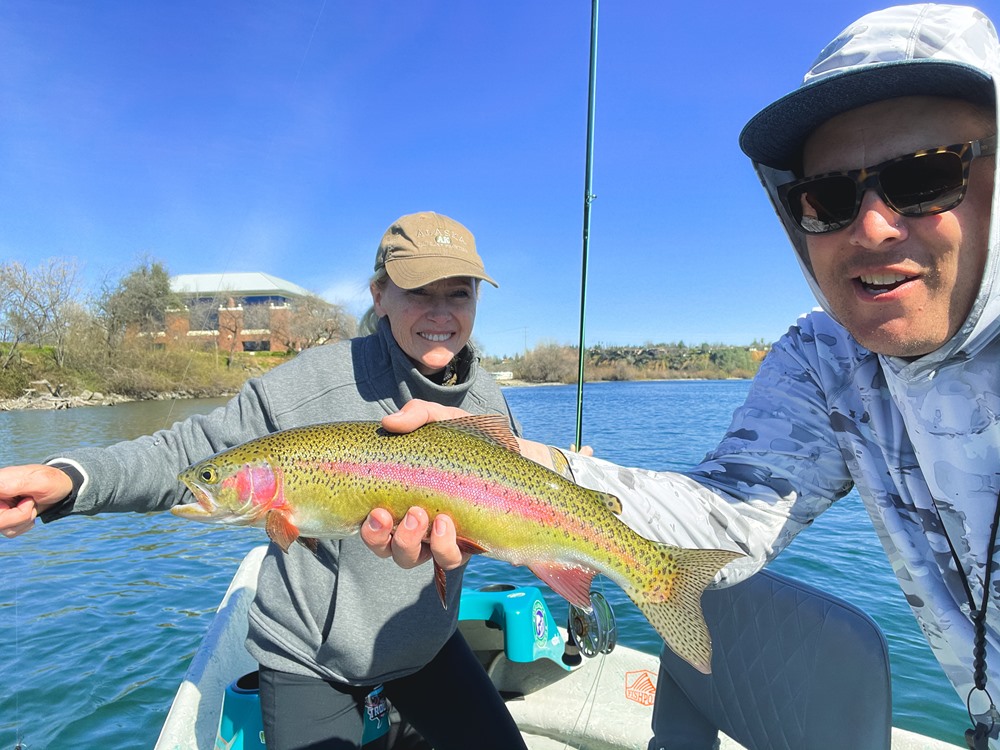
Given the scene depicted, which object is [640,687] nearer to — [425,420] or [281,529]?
[425,420]

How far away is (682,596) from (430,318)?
A: 5.57 feet

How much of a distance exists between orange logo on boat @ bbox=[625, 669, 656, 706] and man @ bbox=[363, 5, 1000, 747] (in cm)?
271

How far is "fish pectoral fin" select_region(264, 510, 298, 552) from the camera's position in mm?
2453

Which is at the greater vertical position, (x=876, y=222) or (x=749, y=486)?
(x=876, y=222)

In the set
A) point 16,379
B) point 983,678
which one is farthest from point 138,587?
point 16,379

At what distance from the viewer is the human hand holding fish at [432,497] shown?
8.08 feet

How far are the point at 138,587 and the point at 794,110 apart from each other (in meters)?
11.5

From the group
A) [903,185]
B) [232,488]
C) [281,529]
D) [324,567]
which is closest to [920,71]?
[903,185]

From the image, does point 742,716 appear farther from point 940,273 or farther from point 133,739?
point 133,739

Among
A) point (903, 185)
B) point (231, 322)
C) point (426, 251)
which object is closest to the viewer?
point (903, 185)

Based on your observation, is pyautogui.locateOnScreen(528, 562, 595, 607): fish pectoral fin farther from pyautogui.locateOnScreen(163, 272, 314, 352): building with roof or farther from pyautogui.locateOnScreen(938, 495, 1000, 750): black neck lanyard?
pyautogui.locateOnScreen(163, 272, 314, 352): building with roof

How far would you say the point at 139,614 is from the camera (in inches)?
357

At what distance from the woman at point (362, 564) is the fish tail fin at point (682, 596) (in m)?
0.83

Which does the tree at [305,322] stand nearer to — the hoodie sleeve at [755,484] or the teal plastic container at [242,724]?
the teal plastic container at [242,724]
